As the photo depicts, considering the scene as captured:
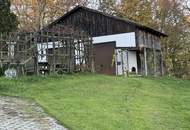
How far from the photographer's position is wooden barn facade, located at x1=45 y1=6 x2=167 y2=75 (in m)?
34.1

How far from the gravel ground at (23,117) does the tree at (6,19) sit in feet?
55.3

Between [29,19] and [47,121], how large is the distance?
131ft

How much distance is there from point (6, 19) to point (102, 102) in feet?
56.7

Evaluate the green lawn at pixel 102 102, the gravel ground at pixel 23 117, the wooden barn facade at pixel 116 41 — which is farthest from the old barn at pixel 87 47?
the gravel ground at pixel 23 117

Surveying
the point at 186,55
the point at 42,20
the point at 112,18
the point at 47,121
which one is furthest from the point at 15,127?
the point at 186,55

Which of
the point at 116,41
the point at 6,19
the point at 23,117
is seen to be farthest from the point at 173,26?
the point at 23,117

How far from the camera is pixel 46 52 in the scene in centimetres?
2536

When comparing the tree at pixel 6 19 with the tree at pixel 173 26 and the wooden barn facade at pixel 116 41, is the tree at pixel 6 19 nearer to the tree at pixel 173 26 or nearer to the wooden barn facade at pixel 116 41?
the wooden barn facade at pixel 116 41

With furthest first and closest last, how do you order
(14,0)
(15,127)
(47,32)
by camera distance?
(14,0), (47,32), (15,127)

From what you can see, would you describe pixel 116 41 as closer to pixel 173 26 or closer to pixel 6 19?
pixel 6 19

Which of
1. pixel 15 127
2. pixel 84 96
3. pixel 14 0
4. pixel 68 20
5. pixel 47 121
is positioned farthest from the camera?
pixel 14 0

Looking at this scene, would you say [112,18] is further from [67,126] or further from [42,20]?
[67,126]

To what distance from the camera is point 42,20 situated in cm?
5081

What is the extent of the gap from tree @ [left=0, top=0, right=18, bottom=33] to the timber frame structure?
5090 mm
